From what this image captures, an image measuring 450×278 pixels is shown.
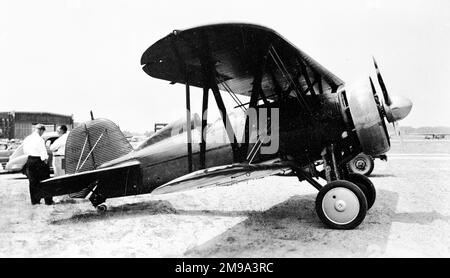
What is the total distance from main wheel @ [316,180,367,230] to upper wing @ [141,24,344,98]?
5.25 ft

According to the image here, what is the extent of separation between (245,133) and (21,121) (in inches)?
902

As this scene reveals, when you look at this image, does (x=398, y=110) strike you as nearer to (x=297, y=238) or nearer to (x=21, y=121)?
(x=297, y=238)

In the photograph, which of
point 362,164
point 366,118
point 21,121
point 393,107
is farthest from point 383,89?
point 21,121

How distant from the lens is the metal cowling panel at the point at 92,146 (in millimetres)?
6598

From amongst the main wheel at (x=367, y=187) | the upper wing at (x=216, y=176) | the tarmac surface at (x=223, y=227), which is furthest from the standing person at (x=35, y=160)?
the main wheel at (x=367, y=187)

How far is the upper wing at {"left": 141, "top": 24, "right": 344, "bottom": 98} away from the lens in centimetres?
429

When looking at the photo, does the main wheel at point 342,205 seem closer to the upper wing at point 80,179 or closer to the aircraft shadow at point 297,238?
the aircraft shadow at point 297,238

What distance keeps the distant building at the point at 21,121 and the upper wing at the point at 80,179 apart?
1920 centimetres

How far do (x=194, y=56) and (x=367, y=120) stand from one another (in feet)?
8.02

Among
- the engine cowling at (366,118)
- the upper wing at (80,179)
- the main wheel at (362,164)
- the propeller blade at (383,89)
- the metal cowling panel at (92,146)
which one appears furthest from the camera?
the main wheel at (362,164)

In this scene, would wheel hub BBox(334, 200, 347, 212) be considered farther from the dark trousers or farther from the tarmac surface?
the dark trousers

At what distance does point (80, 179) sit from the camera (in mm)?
6184

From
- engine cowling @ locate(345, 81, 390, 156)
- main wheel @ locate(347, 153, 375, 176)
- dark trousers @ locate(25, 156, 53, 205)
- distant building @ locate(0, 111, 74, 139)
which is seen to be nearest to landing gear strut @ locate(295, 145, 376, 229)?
engine cowling @ locate(345, 81, 390, 156)

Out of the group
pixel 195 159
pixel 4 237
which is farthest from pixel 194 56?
pixel 4 237
